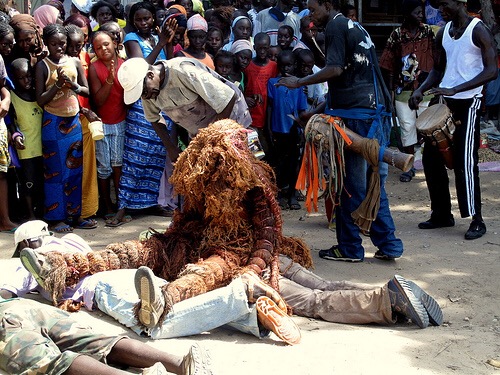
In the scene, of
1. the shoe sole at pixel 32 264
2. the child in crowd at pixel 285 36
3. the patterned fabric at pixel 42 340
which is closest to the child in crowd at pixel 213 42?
the child in crowd at pixel 285 36

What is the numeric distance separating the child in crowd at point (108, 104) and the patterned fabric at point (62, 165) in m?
0.31

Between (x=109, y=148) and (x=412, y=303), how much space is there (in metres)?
3.82

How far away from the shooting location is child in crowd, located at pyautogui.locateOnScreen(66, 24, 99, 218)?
6840mm

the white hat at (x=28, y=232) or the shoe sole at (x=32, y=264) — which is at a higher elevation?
the white hat at (x=28, y=232)

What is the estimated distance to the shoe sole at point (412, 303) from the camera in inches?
169

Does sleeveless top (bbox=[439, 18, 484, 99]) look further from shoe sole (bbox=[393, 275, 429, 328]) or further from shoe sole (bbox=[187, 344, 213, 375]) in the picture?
shoe sole (bbox=[187, 344, 213, 375])

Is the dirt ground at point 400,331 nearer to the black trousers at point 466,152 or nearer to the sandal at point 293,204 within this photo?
the black trousers at point 466,152

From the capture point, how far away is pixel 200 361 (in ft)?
11.4

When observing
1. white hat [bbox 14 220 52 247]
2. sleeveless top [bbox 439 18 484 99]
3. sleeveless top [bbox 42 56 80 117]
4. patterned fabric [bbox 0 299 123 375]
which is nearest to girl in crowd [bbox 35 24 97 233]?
sleeveless top [bbox 42 56 80 117]

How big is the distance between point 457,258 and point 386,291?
71.1 inches

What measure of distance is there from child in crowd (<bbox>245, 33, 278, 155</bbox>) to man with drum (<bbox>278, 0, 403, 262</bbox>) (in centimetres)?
208

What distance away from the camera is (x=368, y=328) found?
4.47 meters

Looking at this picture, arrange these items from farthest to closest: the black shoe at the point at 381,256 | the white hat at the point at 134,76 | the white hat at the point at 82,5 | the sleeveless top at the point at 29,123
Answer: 1. the white hat at the point at 82,5
2. the sleeveless top at the point at 29,123
3. the black shoe at the point at 381,256
4. the white hat at the point at 134,76

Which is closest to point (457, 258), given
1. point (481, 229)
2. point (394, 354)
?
point (481, 229)
